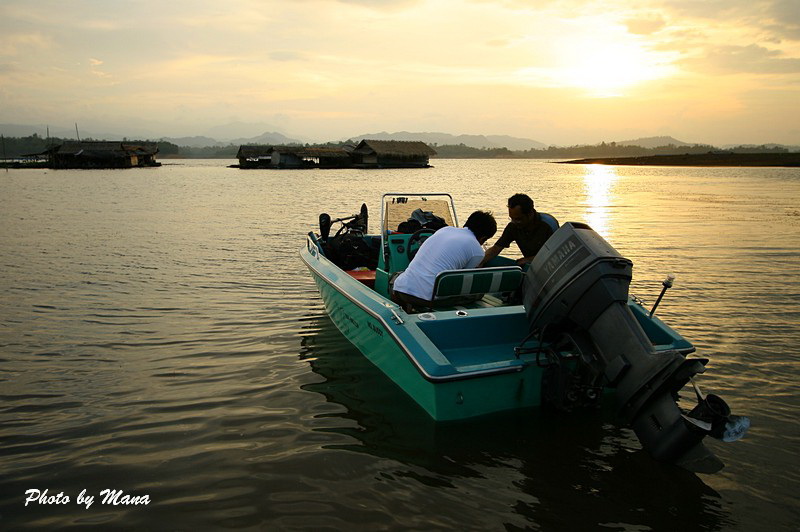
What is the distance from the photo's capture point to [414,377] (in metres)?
4.26

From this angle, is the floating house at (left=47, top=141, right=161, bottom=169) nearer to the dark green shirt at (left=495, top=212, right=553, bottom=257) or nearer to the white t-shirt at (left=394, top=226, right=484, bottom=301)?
the dark green shirt at (left=495, top=212, right=553, bottom=257)

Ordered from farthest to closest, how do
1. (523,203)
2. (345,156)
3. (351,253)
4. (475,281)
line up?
1. (345,156)
2. (351,253)
3. (523,203)
4. (475,281)

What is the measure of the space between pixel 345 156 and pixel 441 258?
74144 millimetres

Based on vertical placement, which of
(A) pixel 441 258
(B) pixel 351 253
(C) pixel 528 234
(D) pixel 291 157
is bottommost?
(B) pixel 351 253

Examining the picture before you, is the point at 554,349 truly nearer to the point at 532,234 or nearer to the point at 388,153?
the point at 532,234

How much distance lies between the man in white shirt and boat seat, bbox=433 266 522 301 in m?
0.15

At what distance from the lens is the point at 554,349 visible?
4016mm

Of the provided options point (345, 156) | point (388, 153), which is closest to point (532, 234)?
point (388, 153)

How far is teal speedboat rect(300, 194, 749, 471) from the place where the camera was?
3238 mm

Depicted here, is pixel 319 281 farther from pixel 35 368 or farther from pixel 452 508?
pixel 452 508

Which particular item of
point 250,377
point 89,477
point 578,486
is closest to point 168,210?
point 250,377

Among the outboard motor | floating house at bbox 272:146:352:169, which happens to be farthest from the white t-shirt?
floating house at bbox 272:146:352:169

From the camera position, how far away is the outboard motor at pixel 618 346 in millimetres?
3174

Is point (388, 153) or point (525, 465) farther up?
point (388, 153)
